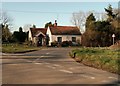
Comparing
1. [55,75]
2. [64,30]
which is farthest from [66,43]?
[55,75]

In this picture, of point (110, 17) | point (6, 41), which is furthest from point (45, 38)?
point (110, 17)

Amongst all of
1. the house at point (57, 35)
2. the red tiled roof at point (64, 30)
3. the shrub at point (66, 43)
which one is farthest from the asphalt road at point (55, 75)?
the red tiled roof at point (64, 30)

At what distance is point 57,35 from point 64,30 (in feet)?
11.2

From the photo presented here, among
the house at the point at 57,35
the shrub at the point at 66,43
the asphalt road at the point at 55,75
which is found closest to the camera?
the asphalt road at the point at 55,75

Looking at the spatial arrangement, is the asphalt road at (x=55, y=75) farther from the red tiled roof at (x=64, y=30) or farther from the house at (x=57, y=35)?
the red tiled roof at (x=64, y=30)

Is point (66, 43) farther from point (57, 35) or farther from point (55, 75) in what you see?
point (55, 75)

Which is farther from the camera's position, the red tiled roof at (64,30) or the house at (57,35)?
the red tiled roof at (64,30)

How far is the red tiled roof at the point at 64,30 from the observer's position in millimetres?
86000

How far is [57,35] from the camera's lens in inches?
3361

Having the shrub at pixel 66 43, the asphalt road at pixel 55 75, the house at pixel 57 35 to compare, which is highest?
the house at pixel 57 35

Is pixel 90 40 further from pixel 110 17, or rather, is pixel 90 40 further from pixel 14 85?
pixel 14 85

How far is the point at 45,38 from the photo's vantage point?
8662 cm

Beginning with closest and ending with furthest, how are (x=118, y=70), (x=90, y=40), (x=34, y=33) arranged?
(x=118, y=70)
(x=90, y=40)
(x=34, y=33)

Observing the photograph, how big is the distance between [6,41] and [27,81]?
78227 millimetres
